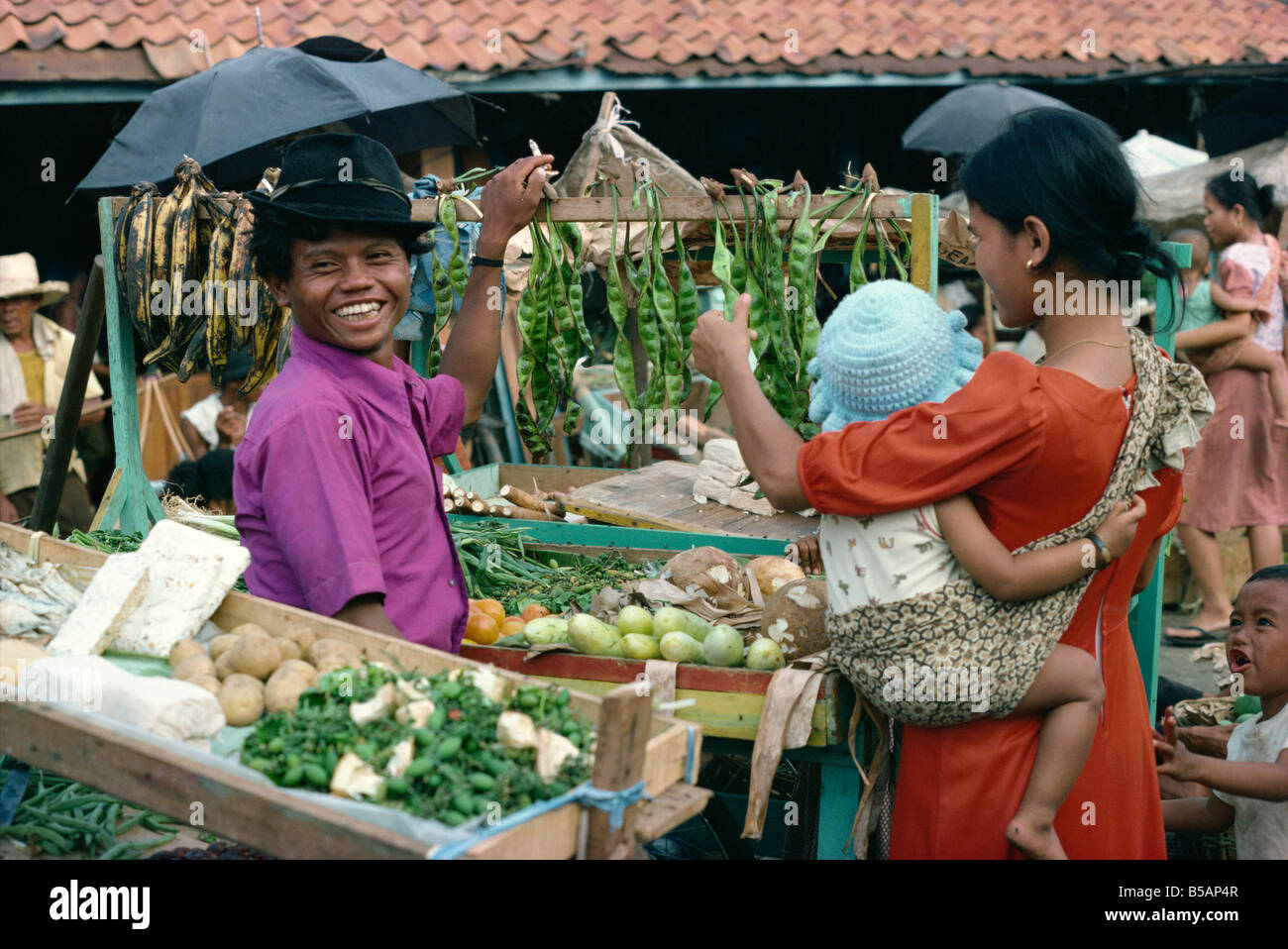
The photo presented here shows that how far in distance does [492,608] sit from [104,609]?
1.33 metres

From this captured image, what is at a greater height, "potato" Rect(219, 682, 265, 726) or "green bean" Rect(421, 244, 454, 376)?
"green bean" Rect(421, 244, 454, 376)

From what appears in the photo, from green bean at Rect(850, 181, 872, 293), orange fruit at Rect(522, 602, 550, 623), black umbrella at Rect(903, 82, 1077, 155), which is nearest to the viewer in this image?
green bean at Rect(850, 181, 872, 293)

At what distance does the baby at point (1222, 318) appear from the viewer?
645 centimetres

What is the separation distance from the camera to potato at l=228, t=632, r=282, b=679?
85.0 inches

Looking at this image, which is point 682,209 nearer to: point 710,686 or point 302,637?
point 710,686

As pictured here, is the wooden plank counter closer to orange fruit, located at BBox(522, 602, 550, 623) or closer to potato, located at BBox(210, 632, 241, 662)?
orange fruit, located at BBox(522, 602, 550, 623)

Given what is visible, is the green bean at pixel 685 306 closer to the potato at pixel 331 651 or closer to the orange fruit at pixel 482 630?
the orange fruit at pixel 482 630

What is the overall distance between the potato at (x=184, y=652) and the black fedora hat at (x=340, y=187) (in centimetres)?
89

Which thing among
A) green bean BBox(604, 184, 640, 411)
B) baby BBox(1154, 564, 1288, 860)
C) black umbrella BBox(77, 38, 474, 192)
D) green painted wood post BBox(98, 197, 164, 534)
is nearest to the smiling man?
green bean BBox(604, 184, 640, 411)

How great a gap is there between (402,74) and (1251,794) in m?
5.28

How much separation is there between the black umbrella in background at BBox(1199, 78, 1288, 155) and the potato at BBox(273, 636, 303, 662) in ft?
31.1

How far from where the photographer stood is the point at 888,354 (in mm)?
2361

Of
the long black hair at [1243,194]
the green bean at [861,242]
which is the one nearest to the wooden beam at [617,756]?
the green bean at [861,242]

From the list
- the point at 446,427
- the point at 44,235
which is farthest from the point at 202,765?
the point at 44,235
